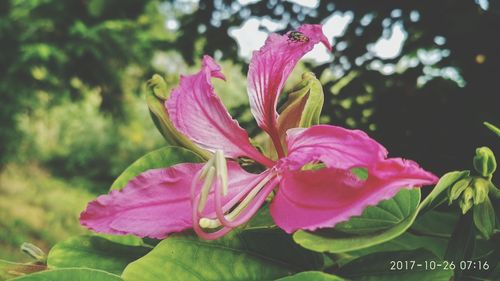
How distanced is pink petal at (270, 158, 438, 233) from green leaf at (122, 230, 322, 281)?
39 mm

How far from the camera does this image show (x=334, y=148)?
375 millimetres

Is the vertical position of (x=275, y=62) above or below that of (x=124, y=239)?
above

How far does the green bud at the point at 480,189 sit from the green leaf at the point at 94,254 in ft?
0.89

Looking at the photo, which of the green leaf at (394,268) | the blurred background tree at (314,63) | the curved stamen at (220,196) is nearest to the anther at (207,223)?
the curved stamen at (220,196)

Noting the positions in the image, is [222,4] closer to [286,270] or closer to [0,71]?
[286,270]

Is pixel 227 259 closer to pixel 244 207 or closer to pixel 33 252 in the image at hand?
pixel 244 207

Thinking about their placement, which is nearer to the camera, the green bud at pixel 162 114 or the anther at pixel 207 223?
the anther at pixel 207 223

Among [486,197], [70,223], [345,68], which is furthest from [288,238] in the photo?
[70,223]

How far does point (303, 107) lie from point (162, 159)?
14cm

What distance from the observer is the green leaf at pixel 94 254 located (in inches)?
19.0

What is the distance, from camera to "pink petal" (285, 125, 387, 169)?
0.35 metres

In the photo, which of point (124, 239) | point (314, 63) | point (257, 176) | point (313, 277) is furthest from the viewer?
point (314, 63)

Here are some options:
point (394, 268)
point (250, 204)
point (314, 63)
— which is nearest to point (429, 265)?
point (394, 268)

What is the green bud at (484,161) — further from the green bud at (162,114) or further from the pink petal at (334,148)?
the green bud at (162,114)
